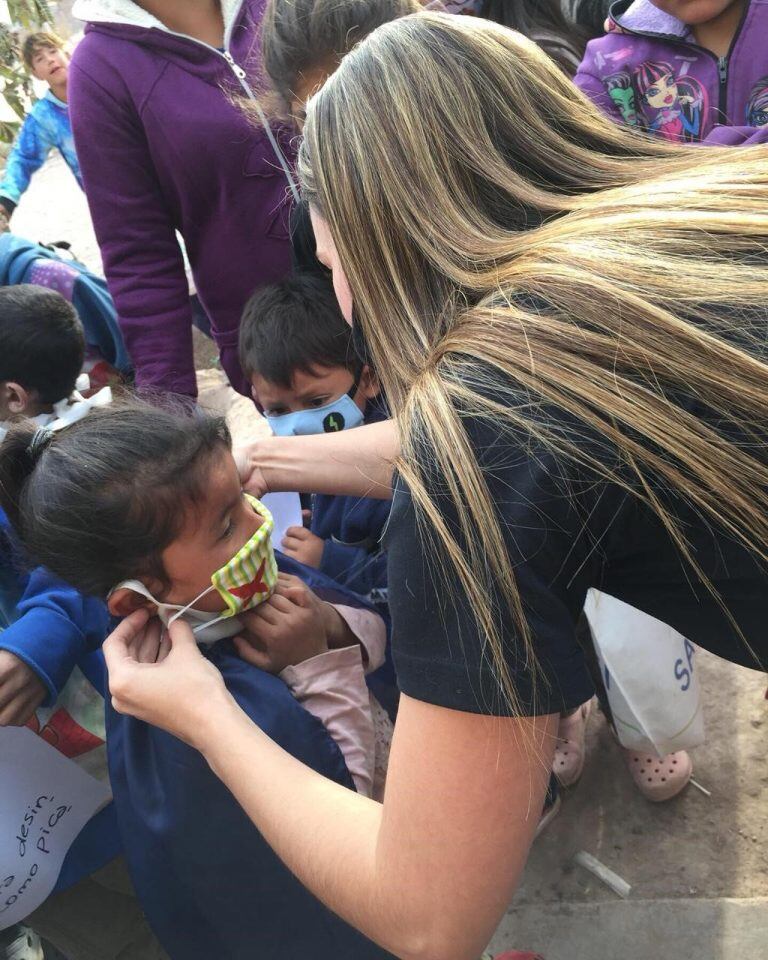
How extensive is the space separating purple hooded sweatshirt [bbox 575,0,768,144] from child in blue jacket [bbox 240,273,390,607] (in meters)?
0.93

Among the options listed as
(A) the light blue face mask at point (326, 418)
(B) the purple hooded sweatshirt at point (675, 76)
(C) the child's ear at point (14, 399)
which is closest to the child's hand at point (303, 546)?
(A) the light blue face mask at point (326, 418)

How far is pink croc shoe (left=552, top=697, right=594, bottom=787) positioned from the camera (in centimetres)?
240

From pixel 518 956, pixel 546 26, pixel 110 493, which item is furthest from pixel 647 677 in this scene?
pixel 546 26

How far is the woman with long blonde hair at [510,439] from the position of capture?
1.01 metres

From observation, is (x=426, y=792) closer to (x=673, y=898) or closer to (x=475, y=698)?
(x=475, y=698)

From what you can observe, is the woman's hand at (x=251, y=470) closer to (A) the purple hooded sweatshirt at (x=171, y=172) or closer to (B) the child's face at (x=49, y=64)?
(A) the purple hooded sweatshirt at (x=171, y=172)

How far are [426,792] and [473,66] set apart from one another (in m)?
0.95

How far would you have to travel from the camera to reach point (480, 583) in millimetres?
1005

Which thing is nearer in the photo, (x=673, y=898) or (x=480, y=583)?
(x=480, y=583)

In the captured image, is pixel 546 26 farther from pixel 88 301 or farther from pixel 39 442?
pixel 39 442

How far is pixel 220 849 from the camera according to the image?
1.70 metres

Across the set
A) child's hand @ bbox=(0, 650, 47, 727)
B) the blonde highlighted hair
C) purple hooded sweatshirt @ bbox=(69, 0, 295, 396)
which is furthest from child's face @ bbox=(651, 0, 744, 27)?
child's hand @ bbox=(0, 650, 47, 727)

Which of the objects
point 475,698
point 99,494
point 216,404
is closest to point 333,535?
point 99,494

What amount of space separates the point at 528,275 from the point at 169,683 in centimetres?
85
